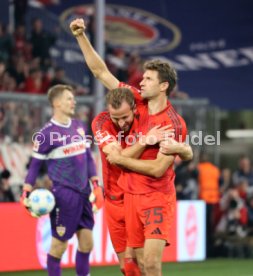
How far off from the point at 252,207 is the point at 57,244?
5.99 meters

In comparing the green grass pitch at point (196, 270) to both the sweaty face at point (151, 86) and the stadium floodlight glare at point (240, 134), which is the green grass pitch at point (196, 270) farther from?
the stadium floodlight glare at point (240, 134)

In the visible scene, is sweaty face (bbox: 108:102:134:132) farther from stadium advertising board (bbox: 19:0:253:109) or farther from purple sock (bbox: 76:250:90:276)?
stadium advertising board (bbox: 19:0:253:109)

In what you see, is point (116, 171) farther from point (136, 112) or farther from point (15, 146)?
point (15, 146)

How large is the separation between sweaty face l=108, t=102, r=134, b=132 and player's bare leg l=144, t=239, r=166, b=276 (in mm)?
847

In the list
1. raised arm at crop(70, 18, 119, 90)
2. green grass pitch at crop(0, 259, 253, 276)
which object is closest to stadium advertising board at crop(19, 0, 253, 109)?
green grass pitch at crop(0, 259, 253, 276)

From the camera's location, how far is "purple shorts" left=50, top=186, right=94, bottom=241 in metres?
8.09

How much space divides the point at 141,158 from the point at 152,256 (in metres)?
0.72

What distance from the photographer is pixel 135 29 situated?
15305mm

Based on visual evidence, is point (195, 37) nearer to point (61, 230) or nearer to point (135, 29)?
point (135, 29)

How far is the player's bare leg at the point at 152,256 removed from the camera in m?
5.98

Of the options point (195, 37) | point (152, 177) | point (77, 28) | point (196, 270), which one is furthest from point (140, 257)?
point (195, 37)

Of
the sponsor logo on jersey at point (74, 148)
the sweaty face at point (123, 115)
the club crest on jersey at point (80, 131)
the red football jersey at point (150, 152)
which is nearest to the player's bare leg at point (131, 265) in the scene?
the red football jersey at point (150, 152)

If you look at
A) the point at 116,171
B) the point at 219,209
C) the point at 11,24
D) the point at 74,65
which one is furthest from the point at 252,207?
the point at 116,171

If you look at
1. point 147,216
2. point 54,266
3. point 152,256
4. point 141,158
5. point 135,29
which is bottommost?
A: point 54,266
